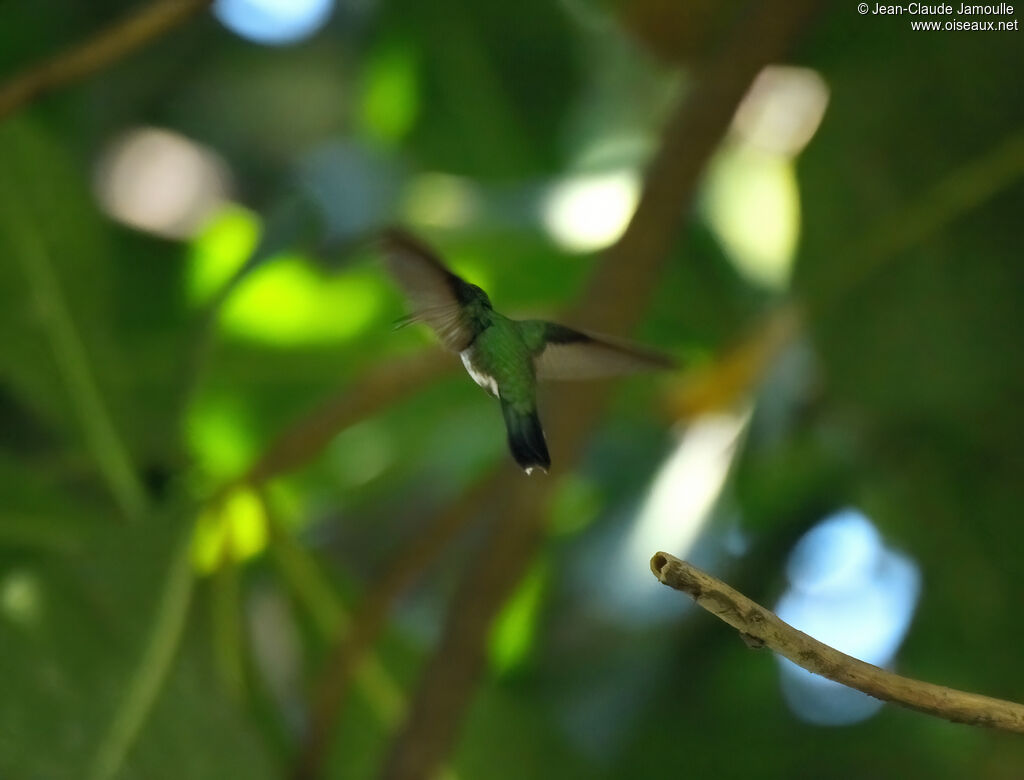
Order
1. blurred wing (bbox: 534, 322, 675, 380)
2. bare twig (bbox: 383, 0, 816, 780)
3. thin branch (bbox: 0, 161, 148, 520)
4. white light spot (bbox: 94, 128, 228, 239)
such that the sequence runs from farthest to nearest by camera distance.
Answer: white light spot (bbox: 94, 128, 228, 239)
thin branch (bbox: 0, 161, 148, 520)
bare twig (bbox: 383, 0, 816, 780)
blurred wing (bbox: 534, 322, 675, 380)

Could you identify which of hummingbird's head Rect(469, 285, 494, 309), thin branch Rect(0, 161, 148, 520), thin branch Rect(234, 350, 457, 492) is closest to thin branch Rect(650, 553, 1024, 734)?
hummingbird's head Rect(469, 285, 494, 309)

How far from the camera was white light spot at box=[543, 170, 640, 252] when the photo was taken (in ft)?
4.84

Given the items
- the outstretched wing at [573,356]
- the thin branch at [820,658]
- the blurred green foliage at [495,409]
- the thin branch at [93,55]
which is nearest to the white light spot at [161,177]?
the blurred green foliage at [495,409]

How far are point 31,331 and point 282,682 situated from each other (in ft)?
2.23

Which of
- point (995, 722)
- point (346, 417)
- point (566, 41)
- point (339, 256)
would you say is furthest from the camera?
point (566, 41)

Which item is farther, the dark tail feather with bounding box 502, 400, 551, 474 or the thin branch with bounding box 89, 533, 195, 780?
the thin branch with bounding box 89, 533, 195, 780

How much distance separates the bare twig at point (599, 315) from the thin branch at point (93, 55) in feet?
1.35

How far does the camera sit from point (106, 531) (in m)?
1.13

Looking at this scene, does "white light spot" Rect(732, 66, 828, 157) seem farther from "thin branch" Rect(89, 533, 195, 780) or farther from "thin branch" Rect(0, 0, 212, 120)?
"thin branch" Rect(89, 533, 195, 780)

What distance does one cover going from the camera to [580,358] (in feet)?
2.74

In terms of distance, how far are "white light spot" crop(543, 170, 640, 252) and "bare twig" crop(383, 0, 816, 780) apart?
9.9 inches

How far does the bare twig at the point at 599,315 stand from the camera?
1.15 meters

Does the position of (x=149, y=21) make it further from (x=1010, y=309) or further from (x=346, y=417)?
(x=1010, y=309)

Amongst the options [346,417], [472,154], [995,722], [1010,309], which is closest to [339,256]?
[346,417]
